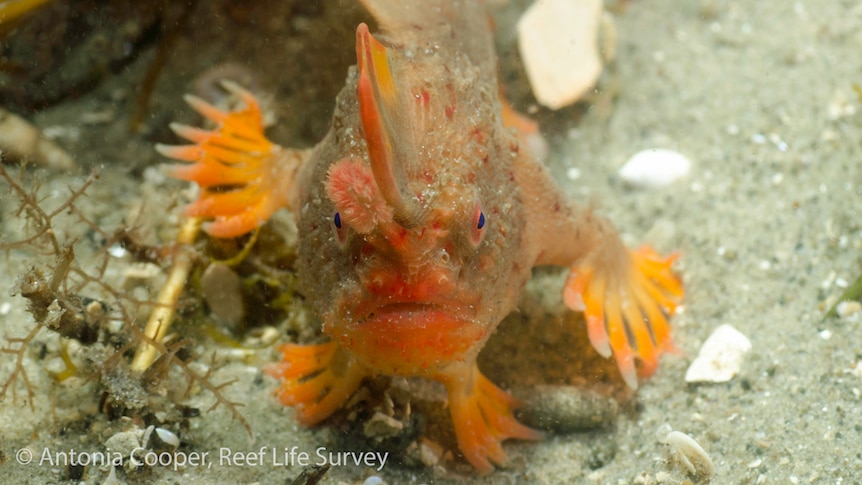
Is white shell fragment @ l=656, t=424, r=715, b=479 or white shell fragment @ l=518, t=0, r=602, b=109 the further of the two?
white shell fragment @ l=518, t=0, r=602, b=109

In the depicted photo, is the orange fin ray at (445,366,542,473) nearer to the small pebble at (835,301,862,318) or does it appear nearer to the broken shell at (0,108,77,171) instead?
the small pebble at (835,301,862,318)

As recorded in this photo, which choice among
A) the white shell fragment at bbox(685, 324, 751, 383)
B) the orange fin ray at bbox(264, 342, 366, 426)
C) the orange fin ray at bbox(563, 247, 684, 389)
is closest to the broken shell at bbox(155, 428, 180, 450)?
the orange fin ray at bbox(264, 342, 366, 426)

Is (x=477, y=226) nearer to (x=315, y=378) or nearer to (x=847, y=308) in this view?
(x=315, y=378)

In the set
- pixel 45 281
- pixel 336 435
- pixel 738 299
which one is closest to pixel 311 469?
pixel 336 435

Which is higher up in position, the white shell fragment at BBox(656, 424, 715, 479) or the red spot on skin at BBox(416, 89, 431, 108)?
the red spot on skin at BBox(416, 89, 431, 108)

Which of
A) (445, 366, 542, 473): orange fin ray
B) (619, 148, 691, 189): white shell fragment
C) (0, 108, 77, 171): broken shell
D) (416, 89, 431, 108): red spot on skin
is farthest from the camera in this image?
(619, 148, 691, 189): white shell fragment

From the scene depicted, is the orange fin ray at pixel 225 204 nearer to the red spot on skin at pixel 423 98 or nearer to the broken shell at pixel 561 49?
the red spot on skin at pixel 423 98

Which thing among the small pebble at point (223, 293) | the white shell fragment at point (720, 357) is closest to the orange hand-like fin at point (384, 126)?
the small pebble at point (223, 293)
